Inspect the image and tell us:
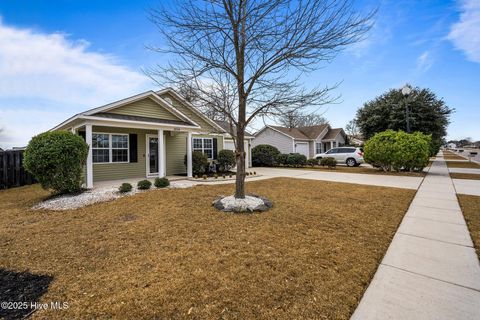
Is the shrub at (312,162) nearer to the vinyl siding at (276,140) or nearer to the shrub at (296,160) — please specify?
the shrub at (296,160)

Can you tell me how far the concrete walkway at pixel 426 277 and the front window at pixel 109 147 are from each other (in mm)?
11536

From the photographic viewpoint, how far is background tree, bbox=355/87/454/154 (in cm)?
2102

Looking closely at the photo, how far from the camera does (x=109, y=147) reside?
35.4 ft

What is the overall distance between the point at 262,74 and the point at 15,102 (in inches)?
693

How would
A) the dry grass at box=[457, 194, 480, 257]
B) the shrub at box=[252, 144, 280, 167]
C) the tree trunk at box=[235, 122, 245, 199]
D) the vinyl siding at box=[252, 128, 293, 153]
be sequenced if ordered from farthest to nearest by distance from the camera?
the vinyl siding at box=[252, 128, 293, 153] → the shrub at box=[252, 144, 280, 167] → the tree trunk at box=[235, 122, 245, 199] → the dry grass at box=[457, 194, 480, 257]

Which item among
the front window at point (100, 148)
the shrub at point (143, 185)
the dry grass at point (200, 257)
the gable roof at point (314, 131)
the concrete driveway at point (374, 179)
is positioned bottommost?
the dry grass at point (200, 257)

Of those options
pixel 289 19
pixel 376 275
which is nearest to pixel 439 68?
pixel 289 19

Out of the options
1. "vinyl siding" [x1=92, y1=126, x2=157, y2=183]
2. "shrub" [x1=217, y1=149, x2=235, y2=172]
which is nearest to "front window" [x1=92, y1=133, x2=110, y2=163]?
"vinyl siding" [x1=92, y1=126, x2=157, y2=183]

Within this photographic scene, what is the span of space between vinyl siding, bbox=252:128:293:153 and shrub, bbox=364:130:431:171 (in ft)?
37.1

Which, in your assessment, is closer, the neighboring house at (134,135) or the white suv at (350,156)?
the neighboring house at (134,135)

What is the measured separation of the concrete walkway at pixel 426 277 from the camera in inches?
85.4

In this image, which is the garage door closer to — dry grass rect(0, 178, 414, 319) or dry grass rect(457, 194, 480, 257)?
dry grass rect(457, 194, 480, 257)

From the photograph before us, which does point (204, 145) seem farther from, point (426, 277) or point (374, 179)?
point (426, 277)

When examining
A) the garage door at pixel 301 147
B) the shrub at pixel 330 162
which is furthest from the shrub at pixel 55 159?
the garage door at pixel 301 147
